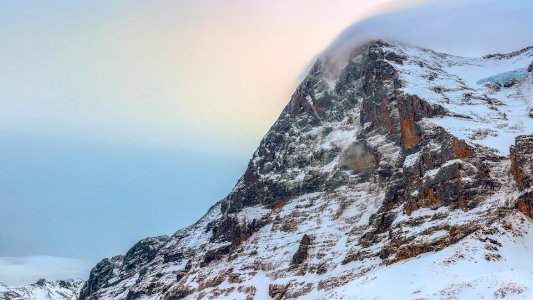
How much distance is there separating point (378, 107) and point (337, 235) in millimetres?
44062

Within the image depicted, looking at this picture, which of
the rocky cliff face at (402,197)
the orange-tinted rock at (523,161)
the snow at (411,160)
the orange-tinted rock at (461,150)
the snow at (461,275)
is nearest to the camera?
the snow at (461,275)

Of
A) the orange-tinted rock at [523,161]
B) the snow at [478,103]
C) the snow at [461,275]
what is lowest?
the snow at [461,275]

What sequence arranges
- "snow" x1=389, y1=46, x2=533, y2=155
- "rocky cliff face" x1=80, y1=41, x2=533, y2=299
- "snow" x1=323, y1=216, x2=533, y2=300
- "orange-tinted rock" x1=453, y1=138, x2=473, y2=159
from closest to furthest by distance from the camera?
1. "snow" x1=323, y1=216, x2=533, y2=300
2. "rocky cliff face" x1=80, y1=41, x2=533, y2=299
3. "orange-tinted rock" x1=453, y1=138, x2=473, y2=159
4. "snow" x1=389, y1=46, x2=533, y2=155

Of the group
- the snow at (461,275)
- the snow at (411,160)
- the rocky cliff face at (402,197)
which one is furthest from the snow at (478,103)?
the snow at (461,275)

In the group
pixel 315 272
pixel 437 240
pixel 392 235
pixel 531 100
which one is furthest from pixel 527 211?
pixel 531 100

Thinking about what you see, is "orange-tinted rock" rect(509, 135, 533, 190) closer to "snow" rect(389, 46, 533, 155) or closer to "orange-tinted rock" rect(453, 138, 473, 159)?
"snow" rect(389, 46, 533, 155)

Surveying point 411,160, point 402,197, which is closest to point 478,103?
point 411,160

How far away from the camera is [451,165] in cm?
14075

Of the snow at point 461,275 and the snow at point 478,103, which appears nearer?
the snow at point 461,275

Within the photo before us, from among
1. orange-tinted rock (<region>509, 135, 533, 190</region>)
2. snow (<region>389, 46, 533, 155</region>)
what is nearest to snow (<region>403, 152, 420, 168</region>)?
snow (<region>389, 46, 533, 155</region>)

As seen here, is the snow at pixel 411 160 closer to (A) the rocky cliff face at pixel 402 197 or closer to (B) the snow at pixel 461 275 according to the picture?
(A) the rocky cliff face at pixel 402 197

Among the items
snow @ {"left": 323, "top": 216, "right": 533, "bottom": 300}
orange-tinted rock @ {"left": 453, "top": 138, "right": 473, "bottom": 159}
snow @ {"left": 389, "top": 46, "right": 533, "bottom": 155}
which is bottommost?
snow @ {"left": 323, "top": 216, "right": 533, "bottom": 300}

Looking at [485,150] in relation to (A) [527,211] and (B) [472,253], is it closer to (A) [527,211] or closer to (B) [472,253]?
(A) [527,211]

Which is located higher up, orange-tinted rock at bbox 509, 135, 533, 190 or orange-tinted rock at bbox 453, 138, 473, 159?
orange-tinted rock at bbox 453, 138, 473, 159
